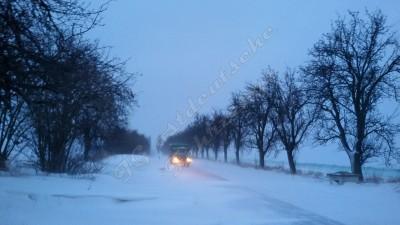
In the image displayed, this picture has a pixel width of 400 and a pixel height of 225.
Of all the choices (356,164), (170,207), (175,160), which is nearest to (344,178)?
(356,164)

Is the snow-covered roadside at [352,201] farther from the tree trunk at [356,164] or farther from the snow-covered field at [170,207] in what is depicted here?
the tree trunk at [356,164]

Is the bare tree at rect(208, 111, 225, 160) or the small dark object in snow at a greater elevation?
the bare tree at rect(208, 111, 225, 160)

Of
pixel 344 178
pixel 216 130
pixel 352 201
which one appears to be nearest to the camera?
pixel 352 201

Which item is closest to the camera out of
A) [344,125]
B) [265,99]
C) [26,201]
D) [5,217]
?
[5,217]

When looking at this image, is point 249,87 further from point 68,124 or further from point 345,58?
Result: point 68,124

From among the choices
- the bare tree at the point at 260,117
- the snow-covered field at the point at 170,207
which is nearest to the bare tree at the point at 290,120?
the bare tree at the point at 260,117

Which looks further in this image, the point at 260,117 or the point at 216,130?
the point at 216,130

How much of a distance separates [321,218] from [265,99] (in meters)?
41.1

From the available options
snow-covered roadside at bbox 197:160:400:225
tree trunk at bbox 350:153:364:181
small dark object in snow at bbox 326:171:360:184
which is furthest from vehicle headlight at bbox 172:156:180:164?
snow-covered roadside at bbox 197:160:400:225

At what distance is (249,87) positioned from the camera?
189ft

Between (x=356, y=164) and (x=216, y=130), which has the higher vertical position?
(x=216, y=130)

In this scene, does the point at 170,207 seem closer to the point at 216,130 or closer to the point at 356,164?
the point at 356,164

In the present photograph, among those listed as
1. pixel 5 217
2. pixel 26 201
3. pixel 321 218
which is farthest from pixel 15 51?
pixel 321 218

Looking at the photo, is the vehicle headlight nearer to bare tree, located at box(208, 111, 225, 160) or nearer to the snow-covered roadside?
bare tree, located at box(208, 111, 225, 160)
